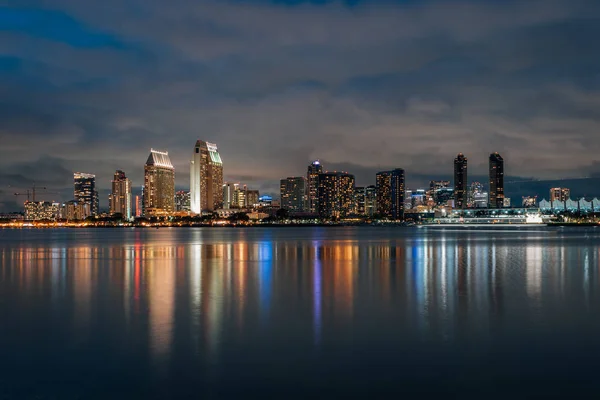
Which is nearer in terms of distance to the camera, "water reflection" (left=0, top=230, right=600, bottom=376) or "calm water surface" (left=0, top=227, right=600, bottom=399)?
"calm water surface" (left=0, top=227, right=600, bottom=399)

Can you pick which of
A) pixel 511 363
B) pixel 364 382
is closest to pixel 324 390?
pixel 364 382

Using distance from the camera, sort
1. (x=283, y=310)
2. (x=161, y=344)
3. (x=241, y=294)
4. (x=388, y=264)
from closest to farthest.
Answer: (x=161, y=344)
(x=283, y=310)
(x=241, y=294)
(x=388, y=264)

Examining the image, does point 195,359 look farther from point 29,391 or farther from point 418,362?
point 418,362

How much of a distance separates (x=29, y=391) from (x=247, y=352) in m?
4.66

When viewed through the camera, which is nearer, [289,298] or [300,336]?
[300,336]

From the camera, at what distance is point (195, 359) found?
12297 millimetres

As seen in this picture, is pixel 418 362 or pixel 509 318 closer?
pixel 418 362

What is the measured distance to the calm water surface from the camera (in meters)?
10.5

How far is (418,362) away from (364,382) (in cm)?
203

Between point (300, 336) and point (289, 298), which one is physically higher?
point (300, 336)

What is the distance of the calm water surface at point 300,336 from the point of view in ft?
34.5

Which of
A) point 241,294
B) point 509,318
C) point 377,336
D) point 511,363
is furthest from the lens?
point 241,294

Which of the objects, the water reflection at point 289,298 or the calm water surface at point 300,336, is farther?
the water reflection at point 289,298

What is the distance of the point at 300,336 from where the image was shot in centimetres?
1481
